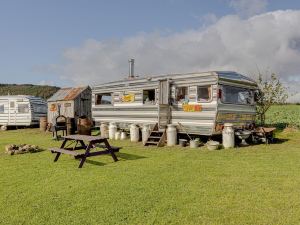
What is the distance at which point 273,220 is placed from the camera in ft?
17.4

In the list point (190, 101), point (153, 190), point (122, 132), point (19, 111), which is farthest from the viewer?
point (19, 111)

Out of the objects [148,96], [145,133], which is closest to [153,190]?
[145,133]

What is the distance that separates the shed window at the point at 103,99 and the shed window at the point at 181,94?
561cm

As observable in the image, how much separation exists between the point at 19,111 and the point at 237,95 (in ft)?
64.8

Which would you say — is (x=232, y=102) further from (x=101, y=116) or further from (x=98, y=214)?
(x=98, y=214)

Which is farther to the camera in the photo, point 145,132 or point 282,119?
point 282,119

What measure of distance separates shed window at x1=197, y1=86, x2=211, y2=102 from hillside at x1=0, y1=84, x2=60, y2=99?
1889 inches

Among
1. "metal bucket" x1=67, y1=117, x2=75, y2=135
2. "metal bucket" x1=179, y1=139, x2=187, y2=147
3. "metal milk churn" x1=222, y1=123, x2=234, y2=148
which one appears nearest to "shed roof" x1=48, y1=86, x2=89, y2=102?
"metal bucket" x1=67, y1=117, x2=75, y2=135

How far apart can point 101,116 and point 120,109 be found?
2190 mm

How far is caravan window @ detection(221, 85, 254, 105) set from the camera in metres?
14.4

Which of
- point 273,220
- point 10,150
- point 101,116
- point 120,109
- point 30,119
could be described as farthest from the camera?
point 30,119

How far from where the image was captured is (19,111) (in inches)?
1093

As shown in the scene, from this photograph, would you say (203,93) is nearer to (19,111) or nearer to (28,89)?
(19,111)

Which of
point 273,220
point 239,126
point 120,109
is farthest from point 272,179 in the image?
point 120,109
